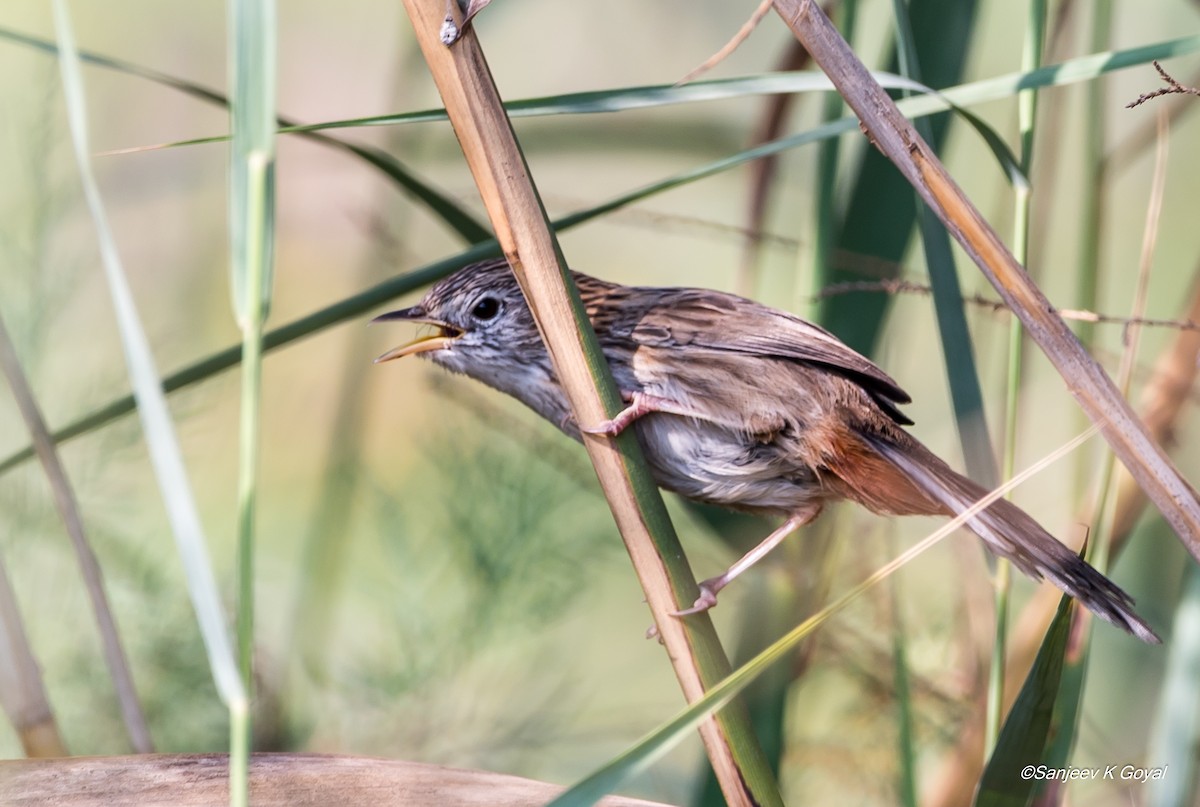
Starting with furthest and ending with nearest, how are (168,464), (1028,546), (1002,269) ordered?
(1028,546) < (1002,269) < (168,464)

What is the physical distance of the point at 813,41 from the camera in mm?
1060

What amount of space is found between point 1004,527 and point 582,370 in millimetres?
621

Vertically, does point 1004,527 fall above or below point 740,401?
below

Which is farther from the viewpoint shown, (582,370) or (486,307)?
(486,307)

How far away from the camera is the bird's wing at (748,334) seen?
161 cm

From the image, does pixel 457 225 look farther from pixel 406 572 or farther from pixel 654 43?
pixel 654 43

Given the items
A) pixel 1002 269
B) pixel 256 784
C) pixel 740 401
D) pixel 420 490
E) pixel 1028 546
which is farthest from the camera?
pixel 420 490

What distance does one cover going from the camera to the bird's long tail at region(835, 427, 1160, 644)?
125 centimetres

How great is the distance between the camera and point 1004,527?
53.3 inches

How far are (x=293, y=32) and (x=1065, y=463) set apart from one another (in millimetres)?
3451

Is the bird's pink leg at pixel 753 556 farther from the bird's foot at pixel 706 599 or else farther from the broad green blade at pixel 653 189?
the broad green blade at pixel 653 189

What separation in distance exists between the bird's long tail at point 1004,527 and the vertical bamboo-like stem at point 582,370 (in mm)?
415

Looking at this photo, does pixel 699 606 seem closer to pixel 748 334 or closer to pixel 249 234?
pixel 748 334

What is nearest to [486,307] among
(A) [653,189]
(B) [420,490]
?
(A) [653,189]
